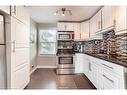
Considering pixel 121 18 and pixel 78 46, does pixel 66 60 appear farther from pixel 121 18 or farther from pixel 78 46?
pixel 121 18

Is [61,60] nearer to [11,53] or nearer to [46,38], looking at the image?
[46,38]

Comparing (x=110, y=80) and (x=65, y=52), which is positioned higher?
(x=65, y=52)

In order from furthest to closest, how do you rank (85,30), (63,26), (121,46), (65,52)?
(65,52), (63,26), (85,30), (121,46)

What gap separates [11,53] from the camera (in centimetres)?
290

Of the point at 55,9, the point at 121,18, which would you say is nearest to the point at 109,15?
the point at 121,18

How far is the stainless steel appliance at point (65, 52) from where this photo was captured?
6.16m

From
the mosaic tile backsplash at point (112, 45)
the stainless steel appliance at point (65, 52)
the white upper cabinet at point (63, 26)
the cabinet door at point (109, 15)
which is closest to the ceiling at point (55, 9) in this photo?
the cabinet door at point (109, 15)

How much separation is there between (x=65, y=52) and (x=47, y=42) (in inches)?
50.3

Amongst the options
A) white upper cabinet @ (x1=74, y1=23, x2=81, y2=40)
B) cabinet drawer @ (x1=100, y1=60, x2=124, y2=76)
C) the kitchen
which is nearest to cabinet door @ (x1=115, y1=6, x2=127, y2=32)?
the kitchen

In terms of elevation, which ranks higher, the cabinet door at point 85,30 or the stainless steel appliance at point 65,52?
the cabinet door at point 85,30

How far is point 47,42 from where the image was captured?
7.65m

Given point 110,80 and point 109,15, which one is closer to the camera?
point 110,80

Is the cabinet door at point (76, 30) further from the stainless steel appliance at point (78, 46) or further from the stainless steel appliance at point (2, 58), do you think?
the stainless steel appliance at point (2, 58)

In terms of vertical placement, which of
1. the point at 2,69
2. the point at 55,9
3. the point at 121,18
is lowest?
the point at 2,69
